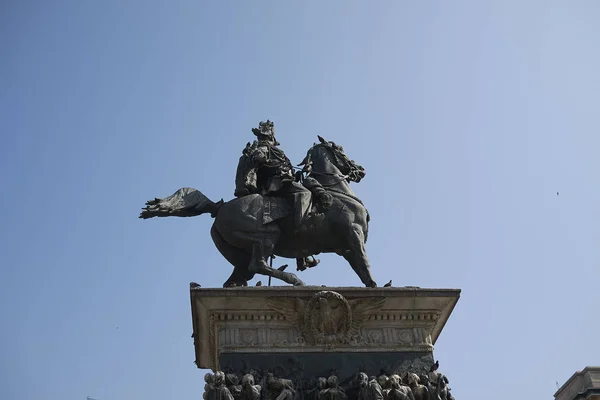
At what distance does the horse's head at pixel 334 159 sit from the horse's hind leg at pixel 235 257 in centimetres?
206

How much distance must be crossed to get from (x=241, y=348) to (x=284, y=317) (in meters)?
0.83

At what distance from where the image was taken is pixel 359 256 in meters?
12.9

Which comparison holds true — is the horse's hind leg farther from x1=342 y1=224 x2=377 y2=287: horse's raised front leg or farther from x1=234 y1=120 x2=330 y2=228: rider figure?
x1=342 y1=224 x2=377 y2=287: horse's raised front leg

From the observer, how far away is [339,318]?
38.7ft

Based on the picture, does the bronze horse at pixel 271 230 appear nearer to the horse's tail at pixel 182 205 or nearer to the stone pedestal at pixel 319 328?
the horse's tail at pixel 182 205

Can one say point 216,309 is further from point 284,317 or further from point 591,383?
point 591,383

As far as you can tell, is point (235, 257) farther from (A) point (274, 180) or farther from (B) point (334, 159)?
(B) point (334, 159)

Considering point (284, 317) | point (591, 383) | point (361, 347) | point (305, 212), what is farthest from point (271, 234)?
point (591, 383)

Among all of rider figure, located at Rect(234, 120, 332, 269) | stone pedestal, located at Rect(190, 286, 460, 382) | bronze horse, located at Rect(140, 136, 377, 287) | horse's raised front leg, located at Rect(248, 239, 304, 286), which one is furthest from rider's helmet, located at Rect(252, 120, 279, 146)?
stone pedestal, located at Rect(190, 286, 460, 382)

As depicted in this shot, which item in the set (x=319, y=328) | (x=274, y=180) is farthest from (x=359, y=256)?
(x=274, y=180)

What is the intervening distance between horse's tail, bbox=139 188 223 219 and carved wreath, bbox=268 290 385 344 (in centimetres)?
254

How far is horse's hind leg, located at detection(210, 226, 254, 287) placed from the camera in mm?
13414

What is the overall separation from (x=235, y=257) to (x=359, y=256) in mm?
2204

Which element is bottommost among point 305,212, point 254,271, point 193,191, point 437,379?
point 437,379
